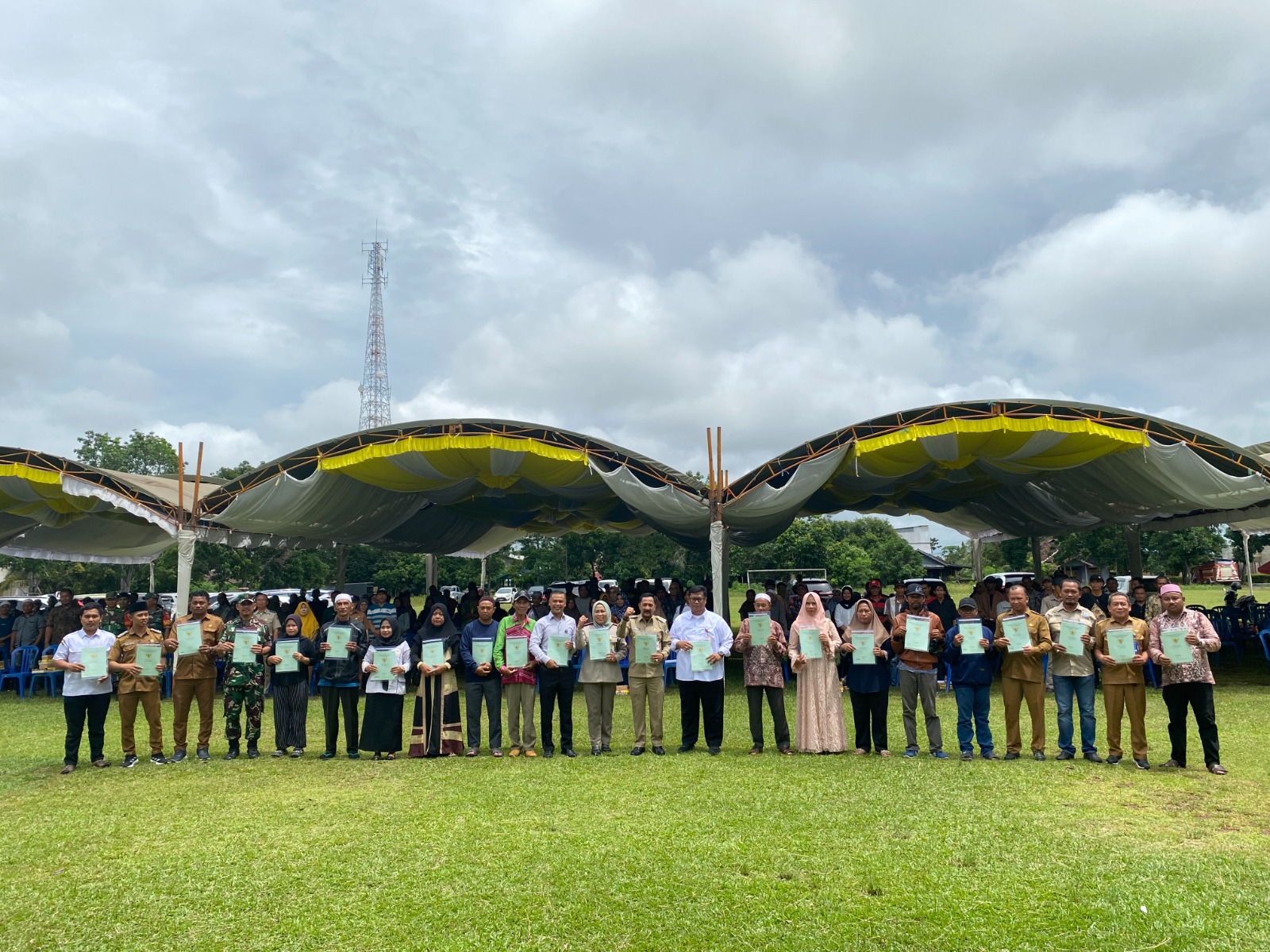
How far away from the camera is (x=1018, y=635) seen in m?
6.58

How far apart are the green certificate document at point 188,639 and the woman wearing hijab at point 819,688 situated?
523cm

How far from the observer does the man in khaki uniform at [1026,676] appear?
6570 mm

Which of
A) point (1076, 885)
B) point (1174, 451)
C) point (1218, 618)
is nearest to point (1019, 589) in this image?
point (1076, 885)

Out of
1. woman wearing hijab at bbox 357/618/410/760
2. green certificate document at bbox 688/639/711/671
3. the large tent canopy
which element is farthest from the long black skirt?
the large tent canopy

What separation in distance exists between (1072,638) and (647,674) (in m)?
3.47

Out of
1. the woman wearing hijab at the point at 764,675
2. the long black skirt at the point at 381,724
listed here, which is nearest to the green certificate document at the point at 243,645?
the long black skirt at the point at 381,724

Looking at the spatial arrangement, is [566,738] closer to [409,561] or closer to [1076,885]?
[1076,885]

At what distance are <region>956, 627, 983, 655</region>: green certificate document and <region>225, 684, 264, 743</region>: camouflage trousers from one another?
6.09 m

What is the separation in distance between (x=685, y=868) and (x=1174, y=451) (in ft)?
32.8

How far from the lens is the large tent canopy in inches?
440

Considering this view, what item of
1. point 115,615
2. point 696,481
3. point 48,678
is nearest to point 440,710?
point 696,481

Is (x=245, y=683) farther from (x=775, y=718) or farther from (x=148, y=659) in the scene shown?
(x=775, y=718)

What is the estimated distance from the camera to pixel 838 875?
13.3ft

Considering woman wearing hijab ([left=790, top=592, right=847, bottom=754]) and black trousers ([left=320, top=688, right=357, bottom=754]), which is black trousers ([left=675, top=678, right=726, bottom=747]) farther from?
black trousers ([left=320, top=688, right=357, bottom=754])
